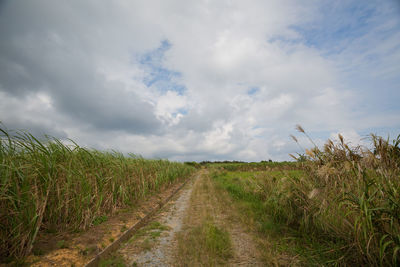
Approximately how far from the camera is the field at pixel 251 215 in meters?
2.51

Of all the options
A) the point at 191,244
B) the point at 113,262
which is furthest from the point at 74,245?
the point at 191,244

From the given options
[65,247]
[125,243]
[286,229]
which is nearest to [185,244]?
[125,243]

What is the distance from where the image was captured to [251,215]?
569 centimetres

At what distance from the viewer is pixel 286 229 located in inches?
174

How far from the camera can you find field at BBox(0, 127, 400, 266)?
251cm

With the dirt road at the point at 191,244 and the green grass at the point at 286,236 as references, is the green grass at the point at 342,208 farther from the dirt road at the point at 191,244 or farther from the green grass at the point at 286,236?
the dirt road at the point at 191,244

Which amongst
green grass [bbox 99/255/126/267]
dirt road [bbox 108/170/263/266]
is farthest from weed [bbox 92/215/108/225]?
green grass [bbox 99/255/126/267]

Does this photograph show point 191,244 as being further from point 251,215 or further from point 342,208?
point 342,208

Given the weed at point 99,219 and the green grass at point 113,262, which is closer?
the green grass at point 113,262

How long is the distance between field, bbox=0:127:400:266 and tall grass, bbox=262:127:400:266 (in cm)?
2

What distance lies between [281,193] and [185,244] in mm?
2594

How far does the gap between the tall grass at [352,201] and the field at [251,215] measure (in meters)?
0.02

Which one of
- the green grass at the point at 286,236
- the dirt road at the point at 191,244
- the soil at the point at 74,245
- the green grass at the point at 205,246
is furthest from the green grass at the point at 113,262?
the green grass at the point at 286,236

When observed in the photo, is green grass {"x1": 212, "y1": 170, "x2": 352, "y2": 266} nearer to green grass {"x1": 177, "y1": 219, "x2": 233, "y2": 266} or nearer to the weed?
green grass {"x1": 177, "y1": 219, "x2": 233, "y2": 266}
